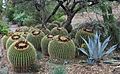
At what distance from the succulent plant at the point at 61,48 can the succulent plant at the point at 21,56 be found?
62 cm

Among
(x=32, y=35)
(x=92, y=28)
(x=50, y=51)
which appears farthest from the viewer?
(x=92, y=28)

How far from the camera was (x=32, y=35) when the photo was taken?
8602mm

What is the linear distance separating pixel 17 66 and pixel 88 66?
1.58 meters

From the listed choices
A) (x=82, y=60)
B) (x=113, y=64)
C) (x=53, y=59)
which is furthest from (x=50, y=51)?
(x=113, y=64)

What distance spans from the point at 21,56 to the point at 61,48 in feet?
3.33

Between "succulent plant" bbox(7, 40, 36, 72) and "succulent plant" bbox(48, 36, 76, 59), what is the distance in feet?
2.03

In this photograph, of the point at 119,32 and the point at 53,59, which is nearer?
the point at 53,59

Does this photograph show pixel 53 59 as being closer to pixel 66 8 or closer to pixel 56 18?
pixel 66 8

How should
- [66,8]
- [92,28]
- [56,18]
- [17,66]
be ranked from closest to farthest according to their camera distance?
[17,66] < [92,28] < [66,8] < [56,18]

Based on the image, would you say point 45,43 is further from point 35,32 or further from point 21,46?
point 21,46

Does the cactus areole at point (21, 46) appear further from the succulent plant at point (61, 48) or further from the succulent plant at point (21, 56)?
the succulent plant at point (61, 48)

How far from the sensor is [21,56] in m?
7.05

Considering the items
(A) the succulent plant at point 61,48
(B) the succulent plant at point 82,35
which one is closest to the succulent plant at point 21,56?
(A) the succulent plant at point 61,48

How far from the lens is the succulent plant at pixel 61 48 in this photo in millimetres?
7551
